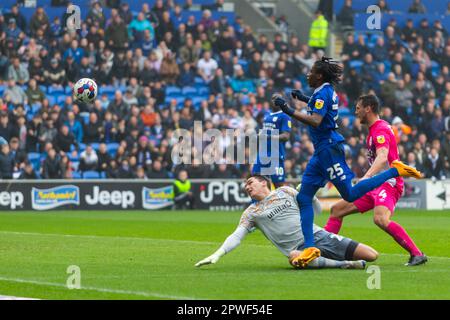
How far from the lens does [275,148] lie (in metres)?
21.1

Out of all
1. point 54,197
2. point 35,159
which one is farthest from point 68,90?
point 54,197

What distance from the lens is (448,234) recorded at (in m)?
19.8

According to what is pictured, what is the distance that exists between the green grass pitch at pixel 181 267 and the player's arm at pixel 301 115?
1652mm

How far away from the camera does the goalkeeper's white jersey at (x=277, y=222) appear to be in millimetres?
12625

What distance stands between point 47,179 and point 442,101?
1343cm

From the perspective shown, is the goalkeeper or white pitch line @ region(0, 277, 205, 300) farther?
the goalkeeper

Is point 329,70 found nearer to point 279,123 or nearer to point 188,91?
point 279,123

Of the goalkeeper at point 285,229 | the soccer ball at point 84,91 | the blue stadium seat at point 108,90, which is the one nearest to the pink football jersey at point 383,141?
the goalkeeper at point 285,229

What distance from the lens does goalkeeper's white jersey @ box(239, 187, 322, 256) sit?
41.4 ft

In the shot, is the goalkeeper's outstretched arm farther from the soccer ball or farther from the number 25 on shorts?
the soccer ball

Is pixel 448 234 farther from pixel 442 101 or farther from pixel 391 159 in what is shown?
pixel 442 101

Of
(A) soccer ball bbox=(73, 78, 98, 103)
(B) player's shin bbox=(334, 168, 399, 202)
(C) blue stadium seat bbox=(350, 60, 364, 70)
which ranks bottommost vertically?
(B) player's shin bbox=(334, 168, 399, 202)

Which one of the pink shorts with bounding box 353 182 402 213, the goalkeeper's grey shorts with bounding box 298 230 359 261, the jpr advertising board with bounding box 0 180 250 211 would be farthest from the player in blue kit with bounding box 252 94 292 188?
the jpr advertising board with bounding box 0 180 250 211

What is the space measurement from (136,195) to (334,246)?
57.8ft
